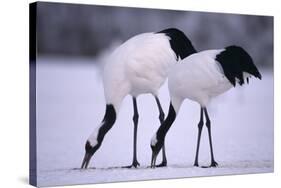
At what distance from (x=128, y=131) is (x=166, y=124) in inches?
17.8

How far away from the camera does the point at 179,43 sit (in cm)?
847

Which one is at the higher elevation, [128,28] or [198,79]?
[128,28]

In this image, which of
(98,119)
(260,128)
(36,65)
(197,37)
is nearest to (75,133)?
(98,119)

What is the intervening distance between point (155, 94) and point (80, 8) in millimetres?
1192

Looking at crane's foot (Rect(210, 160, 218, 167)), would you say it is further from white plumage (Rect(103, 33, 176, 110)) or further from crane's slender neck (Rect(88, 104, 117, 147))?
crane's slender neck (Rect(88, 104, 117, 147))

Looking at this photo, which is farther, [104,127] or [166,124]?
[166,124]

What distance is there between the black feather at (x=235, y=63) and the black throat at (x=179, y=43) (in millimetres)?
361

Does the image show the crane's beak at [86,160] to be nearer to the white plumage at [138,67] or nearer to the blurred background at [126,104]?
the blurred background at [126,104]

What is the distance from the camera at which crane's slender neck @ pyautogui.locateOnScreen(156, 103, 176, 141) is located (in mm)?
8391

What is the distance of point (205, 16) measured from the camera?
8711 mm

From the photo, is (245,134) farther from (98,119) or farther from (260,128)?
(98,119)

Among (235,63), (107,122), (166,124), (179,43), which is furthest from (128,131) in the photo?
(235,63)

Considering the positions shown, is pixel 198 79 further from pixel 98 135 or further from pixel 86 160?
pixel 86 160

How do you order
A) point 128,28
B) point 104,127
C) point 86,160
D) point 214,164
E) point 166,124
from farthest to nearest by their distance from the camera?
point 214,164 → point 166,124 → point 128,28 → point 104,127 → point 86,160
